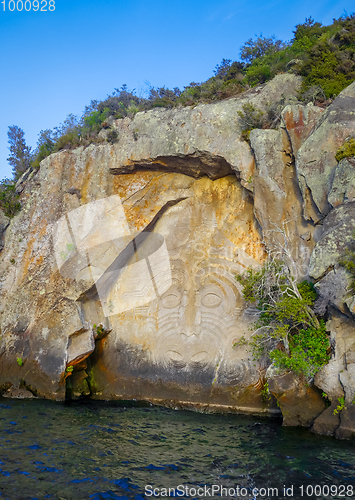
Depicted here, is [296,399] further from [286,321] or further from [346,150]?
[346,150]

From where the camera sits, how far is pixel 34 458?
7609 millimetres

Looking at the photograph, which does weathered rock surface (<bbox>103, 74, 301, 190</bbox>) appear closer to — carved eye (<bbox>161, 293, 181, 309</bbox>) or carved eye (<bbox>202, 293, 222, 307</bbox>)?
carved eye (<bbox>202, 293, 222, 307</bbox>)

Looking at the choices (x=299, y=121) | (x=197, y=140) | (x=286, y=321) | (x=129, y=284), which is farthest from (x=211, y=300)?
(x=299, y=121)

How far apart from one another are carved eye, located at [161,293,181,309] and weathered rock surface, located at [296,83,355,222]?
4.92 metres

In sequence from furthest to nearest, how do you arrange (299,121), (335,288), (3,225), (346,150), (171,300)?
(3,225) → (171,300) → (299,121) → (346,150) → (335,288)

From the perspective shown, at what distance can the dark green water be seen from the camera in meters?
6.53

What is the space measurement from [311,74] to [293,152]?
9.84 ft

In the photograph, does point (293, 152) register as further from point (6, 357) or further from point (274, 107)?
point (6, 357)

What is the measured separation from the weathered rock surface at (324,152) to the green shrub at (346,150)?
22cm

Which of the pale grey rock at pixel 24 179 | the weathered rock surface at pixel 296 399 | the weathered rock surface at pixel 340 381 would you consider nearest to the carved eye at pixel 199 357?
the weathered rock surface at pixel 296 399

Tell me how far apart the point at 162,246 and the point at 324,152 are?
20.0ft

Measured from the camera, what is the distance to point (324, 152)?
34.2 ft

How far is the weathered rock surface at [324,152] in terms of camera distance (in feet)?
33.7

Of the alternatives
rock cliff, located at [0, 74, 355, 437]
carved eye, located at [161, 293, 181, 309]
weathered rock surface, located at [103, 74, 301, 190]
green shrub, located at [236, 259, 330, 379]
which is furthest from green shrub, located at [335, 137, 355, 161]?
carved eye, located at [161, 293, 181, 309]
